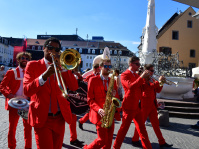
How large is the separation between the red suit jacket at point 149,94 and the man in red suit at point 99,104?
5.03 ft

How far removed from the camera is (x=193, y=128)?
7.23 metres

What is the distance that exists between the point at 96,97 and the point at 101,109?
32 cm

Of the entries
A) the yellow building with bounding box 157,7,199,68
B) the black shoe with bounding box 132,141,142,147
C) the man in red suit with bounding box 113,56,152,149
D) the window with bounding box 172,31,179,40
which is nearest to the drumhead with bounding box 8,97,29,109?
the man in red suit with bounding box 113,56,152,149

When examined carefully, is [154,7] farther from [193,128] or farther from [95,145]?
[95,145]

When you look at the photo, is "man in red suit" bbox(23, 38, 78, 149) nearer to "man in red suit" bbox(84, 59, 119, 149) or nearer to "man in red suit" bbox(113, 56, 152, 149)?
"man in red suit" bbox(84, 59, 119, 149)

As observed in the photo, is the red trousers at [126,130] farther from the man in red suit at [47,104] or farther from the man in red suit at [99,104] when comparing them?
the man in red suit at [47,104]

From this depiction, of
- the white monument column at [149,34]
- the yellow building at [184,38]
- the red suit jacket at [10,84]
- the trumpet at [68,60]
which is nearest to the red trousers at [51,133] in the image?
the trumpet at [68,60]

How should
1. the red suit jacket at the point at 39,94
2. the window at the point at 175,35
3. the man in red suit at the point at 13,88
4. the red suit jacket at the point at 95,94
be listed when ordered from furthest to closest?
1. the window at the point at 175,35
2. the man in red suit at the point at 13,88
3. the red suit jacket at the point at 95,94
4. the red suit jacket at the point at 39,94

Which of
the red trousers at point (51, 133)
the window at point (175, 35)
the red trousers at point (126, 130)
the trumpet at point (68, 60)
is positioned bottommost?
the red trousers at point (126, 130)

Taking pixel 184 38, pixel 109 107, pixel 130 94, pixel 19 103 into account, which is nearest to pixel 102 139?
pixel 109 107

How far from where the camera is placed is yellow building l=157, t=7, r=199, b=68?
34.0 metres

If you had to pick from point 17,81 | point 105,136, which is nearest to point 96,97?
point 105,136

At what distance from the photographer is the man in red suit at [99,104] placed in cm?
353

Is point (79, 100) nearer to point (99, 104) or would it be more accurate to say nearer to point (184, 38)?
point (99, 104)
